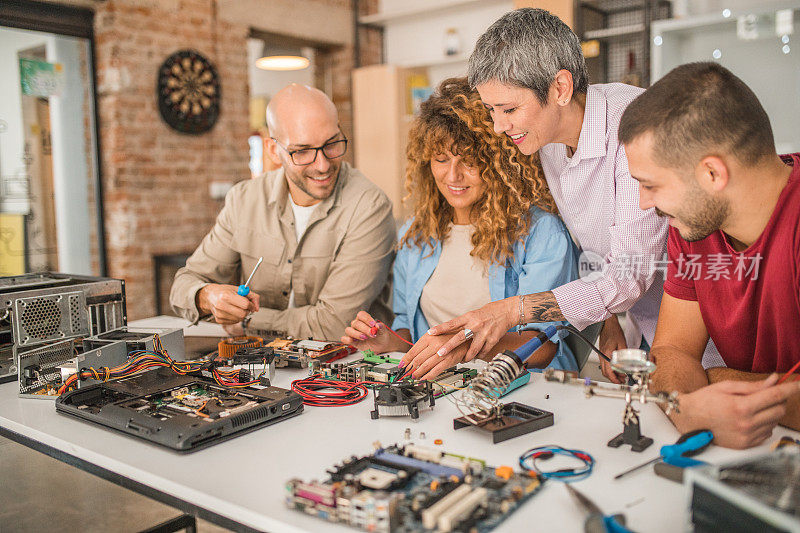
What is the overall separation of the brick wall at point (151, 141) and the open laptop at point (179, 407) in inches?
131

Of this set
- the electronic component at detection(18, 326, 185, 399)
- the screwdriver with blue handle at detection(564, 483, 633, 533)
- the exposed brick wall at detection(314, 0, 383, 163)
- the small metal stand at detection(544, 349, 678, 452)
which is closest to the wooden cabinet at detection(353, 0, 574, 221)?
the exposed brick wall at detection(314, 0, 383, 163)

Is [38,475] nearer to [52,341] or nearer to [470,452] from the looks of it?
[52,341]

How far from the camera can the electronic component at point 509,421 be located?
124 cm

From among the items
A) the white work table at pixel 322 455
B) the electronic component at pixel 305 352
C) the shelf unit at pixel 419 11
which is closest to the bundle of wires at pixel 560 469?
the white work table at pixel 322 455

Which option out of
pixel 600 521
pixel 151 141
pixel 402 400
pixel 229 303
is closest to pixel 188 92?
pixel 151 141

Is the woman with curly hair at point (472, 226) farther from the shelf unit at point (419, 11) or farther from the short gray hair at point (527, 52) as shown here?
the shelf unit at point (419, 11)

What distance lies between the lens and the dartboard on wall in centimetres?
477

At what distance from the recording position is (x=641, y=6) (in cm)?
455

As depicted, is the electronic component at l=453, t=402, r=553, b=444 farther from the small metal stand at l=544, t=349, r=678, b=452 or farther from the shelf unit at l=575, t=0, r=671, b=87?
the shelf unit at l=575, t=0, r=671, b=87

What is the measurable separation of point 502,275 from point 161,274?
133 inches

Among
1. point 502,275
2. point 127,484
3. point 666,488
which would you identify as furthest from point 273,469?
point 502,275

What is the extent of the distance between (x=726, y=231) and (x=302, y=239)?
4.95 feet

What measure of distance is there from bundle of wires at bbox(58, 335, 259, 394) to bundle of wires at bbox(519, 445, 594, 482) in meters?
0.67

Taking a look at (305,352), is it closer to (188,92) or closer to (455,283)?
(455,283)
